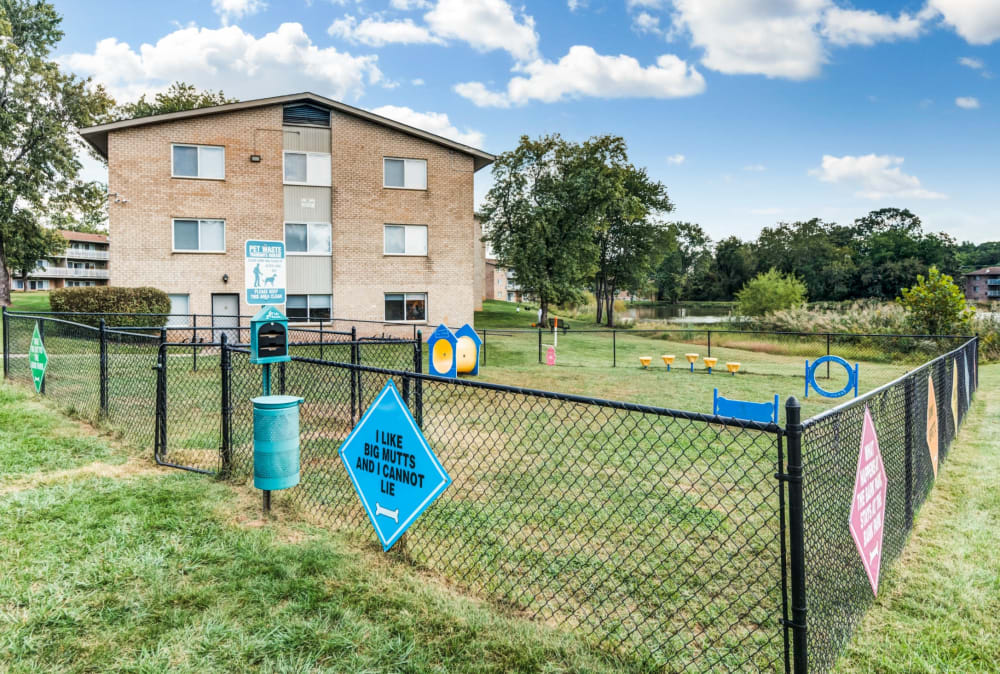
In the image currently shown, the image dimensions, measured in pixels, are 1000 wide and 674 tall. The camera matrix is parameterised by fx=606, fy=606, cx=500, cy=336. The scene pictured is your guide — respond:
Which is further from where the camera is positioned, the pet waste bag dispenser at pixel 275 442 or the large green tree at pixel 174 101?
the large green tree at pixel 174 101

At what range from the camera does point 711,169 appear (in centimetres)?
5397

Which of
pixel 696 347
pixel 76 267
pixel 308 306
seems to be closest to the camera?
pixel 308 306

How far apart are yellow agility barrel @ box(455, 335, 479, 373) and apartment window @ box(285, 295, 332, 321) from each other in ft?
30.7

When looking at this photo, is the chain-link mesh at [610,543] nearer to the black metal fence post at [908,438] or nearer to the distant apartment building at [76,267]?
the black metal fence post at [908,438]

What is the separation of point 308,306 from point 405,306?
3807 mm

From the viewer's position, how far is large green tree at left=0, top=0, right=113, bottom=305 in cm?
2927

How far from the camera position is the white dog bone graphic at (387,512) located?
4.04 meters

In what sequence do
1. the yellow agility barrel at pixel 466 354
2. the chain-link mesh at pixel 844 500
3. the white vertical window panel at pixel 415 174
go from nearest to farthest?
the chain-link mesh at pixel 844 500 < the yellow agility barrel at pixel 466 354 < the white vertical window panel at pixel 415 174

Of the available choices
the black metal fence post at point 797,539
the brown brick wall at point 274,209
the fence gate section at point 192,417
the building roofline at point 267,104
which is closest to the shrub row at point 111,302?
the brown brick wall at point 274,209

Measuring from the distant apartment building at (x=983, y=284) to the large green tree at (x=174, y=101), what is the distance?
126146 millimetres

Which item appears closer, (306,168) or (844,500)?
(844,500)

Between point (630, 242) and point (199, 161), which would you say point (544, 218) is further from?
point (199, 161)

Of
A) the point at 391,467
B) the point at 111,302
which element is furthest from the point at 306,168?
the point at 391,467

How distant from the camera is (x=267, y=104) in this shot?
22.4 meters
